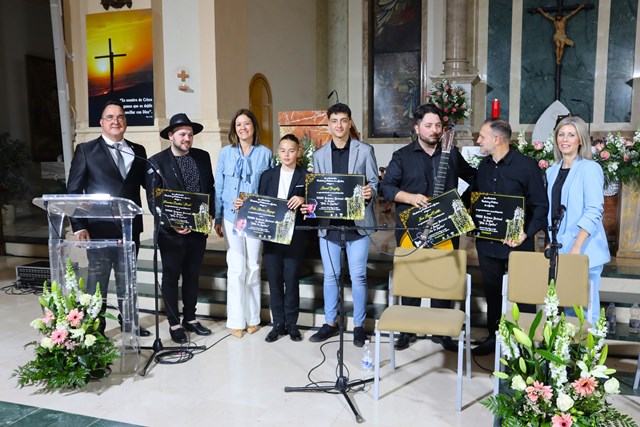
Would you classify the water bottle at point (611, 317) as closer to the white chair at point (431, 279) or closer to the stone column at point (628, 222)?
the stone column at point (628, 222)

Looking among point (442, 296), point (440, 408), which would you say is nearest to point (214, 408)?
point (440, 408)

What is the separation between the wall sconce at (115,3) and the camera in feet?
22.2

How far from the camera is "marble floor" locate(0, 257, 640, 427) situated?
10.3ft

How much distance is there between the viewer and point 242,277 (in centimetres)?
436

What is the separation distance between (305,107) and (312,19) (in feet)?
5.54

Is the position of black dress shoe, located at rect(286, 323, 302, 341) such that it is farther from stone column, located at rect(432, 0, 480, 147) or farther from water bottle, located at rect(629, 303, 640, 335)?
stone column, located at rect(432, 0, 480, 147)

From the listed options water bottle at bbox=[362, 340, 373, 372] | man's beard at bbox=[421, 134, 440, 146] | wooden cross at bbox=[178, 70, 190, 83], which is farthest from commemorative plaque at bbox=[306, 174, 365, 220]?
wooden cross at bbox=[178, 70, 190, 83]

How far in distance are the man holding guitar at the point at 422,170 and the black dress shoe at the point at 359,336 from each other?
46 centimetres

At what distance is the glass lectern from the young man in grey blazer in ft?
4.21

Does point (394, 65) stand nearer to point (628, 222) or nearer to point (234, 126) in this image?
point (628, 222)

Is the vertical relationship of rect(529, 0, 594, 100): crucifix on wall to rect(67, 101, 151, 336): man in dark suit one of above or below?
above

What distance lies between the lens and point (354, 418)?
3.10 m

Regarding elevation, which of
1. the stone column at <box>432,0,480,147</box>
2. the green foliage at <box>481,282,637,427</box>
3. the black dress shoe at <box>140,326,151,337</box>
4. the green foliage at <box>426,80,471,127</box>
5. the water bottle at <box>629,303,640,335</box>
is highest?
the stone column at <box>432,0,480,147</box>

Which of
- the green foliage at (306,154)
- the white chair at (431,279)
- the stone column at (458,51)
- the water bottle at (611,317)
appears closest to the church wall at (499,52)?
the stone column at (458,51)
